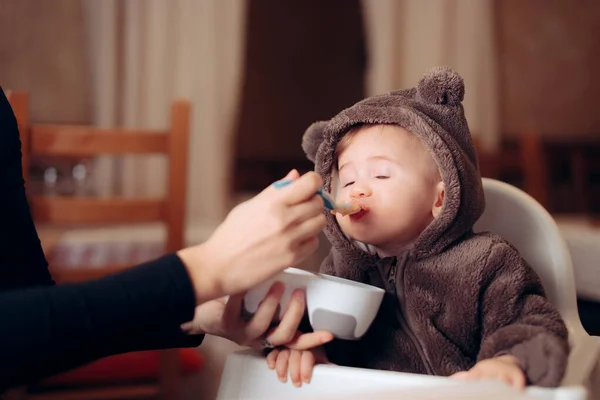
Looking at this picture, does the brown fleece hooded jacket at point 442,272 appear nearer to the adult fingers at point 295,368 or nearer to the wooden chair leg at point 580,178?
the adult fingers at point 295,368

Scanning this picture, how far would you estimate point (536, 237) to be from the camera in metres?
1.08

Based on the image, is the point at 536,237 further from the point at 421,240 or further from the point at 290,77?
the point at 290,77

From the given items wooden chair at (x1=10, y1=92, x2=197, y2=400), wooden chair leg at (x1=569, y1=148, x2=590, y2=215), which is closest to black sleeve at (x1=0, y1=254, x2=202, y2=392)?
wooden chair at (x1=10, y1=92, x2=197, y2=400)

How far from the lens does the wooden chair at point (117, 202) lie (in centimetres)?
175

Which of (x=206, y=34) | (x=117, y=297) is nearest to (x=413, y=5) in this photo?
(x=206, y=34)

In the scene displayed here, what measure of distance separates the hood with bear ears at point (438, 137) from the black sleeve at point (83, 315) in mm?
363

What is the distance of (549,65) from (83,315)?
3.63 m

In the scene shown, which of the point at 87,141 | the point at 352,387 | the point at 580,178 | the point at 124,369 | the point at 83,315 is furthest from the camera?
the point at 580,178

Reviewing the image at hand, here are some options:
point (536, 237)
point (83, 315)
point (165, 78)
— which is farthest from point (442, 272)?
point (165, 78)

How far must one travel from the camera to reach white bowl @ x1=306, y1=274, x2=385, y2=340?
0.75 m

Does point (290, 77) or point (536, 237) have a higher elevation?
point (290, 77)

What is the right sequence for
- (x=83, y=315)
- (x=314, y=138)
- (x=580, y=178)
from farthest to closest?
1. (x=580, y=178)
2. (x=314, y=138)
3. (x=83, y=315)

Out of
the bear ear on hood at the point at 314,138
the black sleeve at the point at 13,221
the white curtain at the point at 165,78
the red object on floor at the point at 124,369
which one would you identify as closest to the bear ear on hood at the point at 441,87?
the bear ear on hood at the point at 314,138

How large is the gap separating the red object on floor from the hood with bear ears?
1.18m
